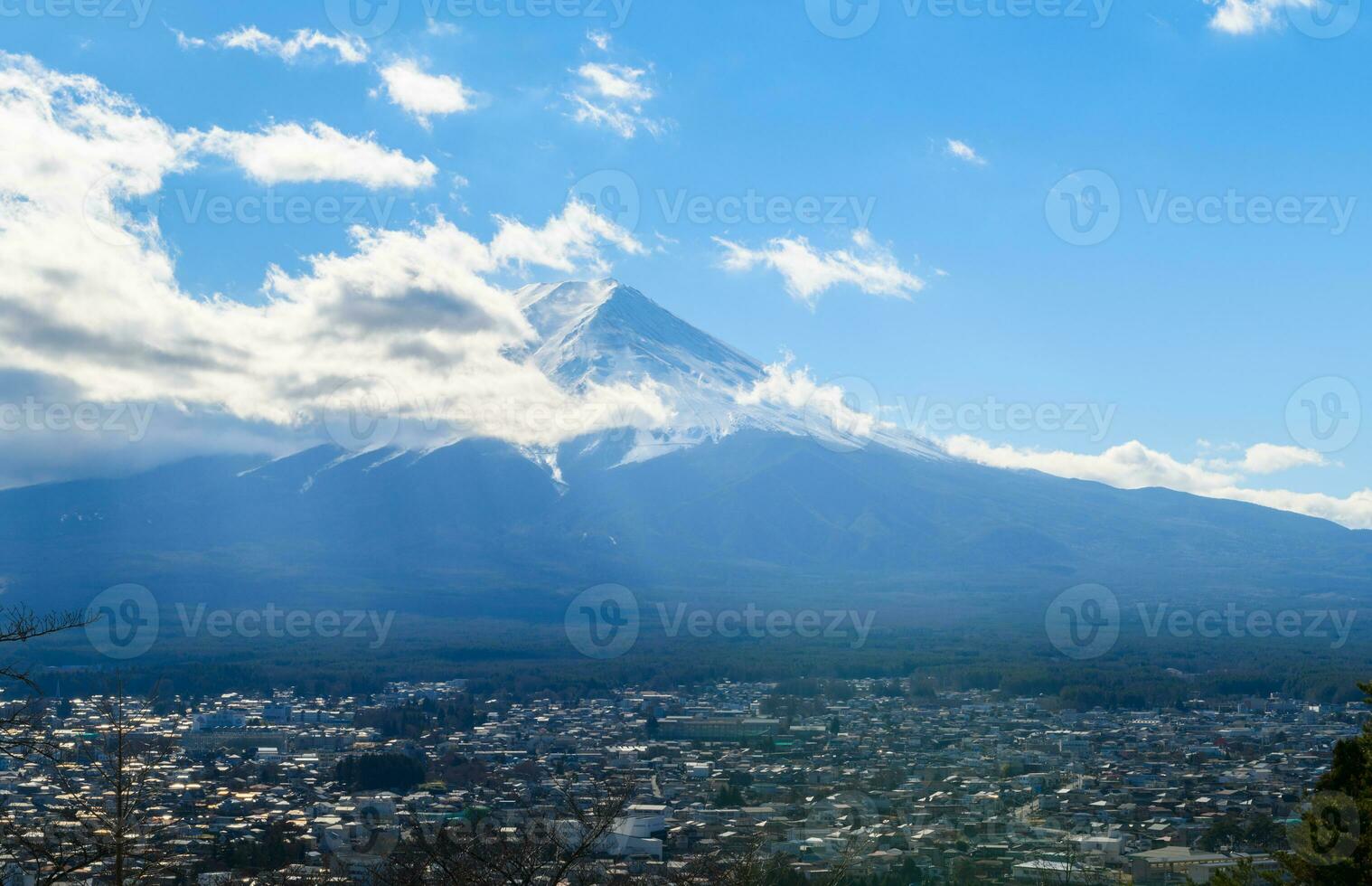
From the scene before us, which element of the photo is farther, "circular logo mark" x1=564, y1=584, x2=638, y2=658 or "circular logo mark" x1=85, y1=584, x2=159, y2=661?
"circular logo mark" x1=564, y1=584, x2=638, y2=658

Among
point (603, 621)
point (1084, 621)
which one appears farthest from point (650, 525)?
point (1084, 621)

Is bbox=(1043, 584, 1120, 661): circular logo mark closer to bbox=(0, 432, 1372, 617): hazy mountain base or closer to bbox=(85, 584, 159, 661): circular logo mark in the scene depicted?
bbox=(0, 432, 1372, 617): hazy mountain base

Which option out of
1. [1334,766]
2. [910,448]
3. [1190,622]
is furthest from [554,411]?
[1334,766]

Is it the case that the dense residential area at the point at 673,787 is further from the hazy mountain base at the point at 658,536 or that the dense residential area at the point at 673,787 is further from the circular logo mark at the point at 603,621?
the hazy mountain base at the point at 658,536

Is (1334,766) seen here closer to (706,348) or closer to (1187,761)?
(1187,761)

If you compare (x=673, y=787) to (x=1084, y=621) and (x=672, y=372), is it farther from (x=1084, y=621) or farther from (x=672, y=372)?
(x=672, y=372)

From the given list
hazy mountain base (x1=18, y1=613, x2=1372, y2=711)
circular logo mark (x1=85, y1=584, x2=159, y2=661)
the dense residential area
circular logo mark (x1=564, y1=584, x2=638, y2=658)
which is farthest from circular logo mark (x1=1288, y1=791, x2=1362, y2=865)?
circular logo mark (x1=85, y1=584, x2=159, y2=661)
